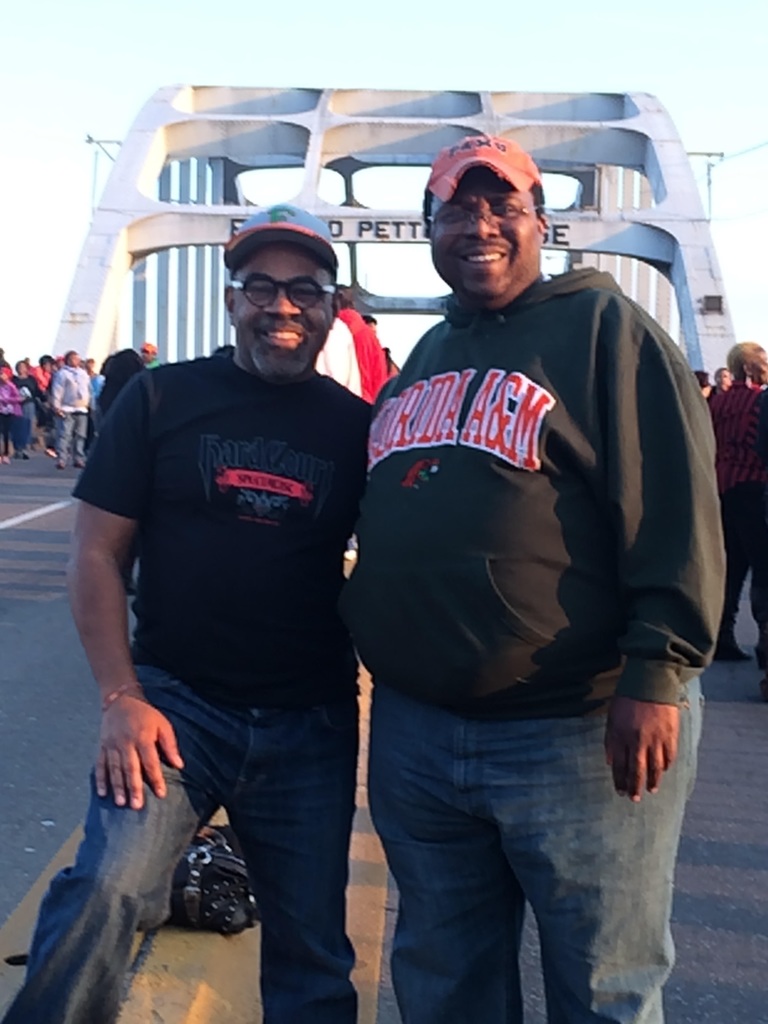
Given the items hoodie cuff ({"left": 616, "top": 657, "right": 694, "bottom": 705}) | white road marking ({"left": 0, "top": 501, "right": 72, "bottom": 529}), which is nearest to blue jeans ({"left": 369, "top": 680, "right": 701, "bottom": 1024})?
hoodie cuff ({"left": 616, "top": 657, "right": 694, "bottom": 705})

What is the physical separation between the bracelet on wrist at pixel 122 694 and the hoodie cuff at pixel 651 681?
0.94 m

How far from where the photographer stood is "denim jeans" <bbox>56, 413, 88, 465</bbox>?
72.4 feet

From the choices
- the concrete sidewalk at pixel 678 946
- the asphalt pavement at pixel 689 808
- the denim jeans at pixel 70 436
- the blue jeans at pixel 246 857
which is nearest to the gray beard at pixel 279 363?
the blue jeans at pixel 246 857

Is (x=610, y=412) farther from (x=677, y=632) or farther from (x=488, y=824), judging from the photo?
(x=488, y=824)

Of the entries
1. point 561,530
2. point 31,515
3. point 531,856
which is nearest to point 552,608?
point 561,530

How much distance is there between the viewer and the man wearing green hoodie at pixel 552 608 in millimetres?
2426

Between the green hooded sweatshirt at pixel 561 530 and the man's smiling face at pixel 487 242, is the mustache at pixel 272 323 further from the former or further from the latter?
the green hooded sweatshirt at pixel 561 530

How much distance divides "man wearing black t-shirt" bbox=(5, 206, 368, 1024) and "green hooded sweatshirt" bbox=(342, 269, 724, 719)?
31 cm

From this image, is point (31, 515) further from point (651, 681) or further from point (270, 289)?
point (651, 681)

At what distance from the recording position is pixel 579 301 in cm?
255

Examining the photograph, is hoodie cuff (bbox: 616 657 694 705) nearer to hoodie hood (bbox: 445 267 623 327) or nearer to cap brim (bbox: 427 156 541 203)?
hoodie hood (bbox: 445 267 623 327)

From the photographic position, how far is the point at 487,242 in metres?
2.67

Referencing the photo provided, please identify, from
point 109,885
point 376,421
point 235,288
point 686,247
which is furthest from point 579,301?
point 686,247

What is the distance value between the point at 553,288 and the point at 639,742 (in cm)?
85
